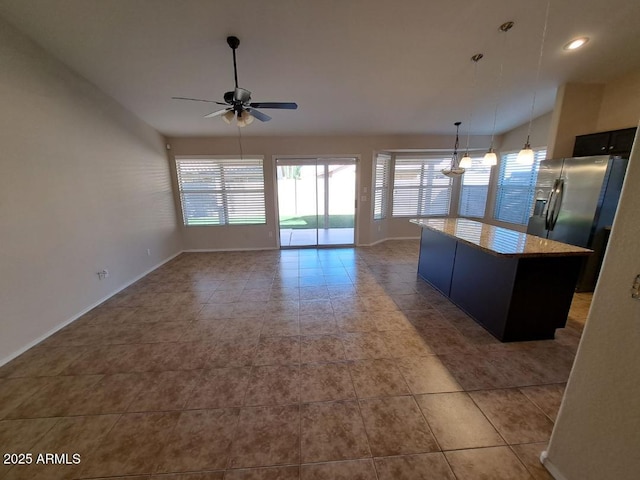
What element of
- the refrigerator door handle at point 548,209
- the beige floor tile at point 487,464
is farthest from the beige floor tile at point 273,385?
the refrigerator door handle at point 548,209

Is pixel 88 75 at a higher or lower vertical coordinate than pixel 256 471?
higher

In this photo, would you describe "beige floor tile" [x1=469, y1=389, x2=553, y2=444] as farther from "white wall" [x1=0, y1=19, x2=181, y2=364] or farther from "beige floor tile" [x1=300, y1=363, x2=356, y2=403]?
"white wall" [x1=0, y1=19, x2=181, y2=364]

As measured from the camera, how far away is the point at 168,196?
5.19m

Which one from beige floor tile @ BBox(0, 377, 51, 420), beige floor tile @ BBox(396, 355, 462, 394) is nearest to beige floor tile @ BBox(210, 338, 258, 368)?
beige floor tile @ BBox(0, 377, 51, 420)

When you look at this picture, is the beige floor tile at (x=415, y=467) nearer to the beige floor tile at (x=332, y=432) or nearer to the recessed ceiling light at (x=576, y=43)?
the beige floor tile at (x=332, y=432)

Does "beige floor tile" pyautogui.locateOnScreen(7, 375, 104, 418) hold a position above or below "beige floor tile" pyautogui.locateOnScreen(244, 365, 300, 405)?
below

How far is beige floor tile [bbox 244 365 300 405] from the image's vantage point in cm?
178

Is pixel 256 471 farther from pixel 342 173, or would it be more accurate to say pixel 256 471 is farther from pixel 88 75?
pixel 342 173

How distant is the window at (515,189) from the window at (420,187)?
1131 mm

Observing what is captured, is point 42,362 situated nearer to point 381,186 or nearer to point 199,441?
point 199,441

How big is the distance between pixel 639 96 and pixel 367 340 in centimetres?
491

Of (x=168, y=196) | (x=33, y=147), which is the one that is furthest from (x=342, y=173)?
(x=33, y=147)

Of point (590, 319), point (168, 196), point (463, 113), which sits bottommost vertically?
point (590, 319)

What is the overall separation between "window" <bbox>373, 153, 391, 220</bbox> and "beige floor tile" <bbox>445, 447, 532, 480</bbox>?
494cm
